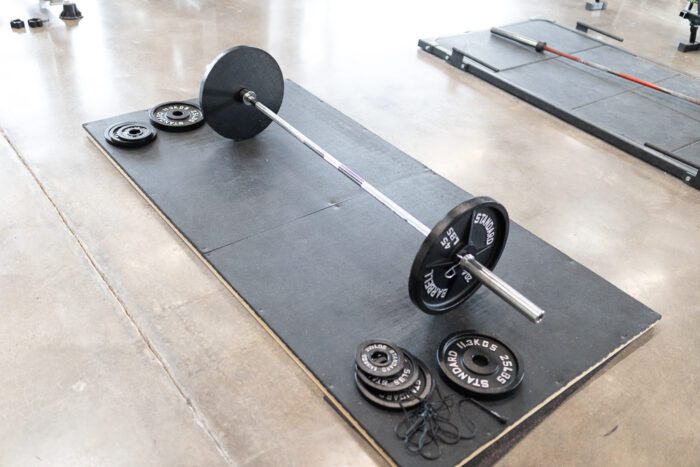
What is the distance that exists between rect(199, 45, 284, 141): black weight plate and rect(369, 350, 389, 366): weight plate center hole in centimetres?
130

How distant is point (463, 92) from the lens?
3510 mm

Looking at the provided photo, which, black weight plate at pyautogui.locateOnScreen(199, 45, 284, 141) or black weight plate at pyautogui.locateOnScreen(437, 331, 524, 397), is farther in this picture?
black weight plate at pyautogui.locateOnScreen(199, 45, 284, 141)

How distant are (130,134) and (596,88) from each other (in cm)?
258

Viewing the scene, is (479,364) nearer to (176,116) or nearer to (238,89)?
(238,89)

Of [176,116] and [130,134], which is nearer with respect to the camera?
[130,134]

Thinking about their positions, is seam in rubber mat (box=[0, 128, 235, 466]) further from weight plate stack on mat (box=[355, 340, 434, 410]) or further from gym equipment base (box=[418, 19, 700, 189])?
gym equipment base (box=[418, 19, 700, 189])

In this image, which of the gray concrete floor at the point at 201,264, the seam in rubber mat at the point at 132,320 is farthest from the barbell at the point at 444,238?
the seam in rubber mat at the point at 132,320

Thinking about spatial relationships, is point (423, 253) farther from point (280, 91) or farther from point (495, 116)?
point (495, 116)

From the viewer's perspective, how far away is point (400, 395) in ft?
5.33

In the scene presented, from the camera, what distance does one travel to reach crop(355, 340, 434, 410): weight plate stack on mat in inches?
63.6

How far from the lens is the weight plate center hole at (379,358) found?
5.48 feet

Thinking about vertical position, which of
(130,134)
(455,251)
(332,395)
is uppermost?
(455,251)

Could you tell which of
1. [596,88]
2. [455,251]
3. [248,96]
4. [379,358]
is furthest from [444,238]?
[596,88]

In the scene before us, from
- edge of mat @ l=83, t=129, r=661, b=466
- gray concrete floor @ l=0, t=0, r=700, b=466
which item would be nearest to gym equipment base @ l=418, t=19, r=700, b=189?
gray concrete floor @ l=0, t=0, r=700, b=466
